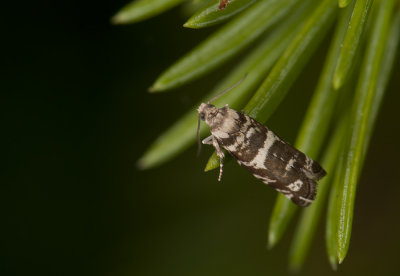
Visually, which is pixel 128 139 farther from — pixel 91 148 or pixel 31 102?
pixel 31 102

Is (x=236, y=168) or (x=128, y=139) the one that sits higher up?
(x=128, y=139)

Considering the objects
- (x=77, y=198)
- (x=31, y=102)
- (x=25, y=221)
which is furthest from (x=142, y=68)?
(x=25, y=221)

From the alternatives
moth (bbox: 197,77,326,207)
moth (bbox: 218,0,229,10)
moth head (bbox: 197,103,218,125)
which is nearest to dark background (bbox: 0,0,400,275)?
moth (bbox: 197,77,326,207)

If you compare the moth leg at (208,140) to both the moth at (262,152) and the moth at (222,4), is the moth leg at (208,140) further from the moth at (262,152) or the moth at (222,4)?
the moth at (222,4)

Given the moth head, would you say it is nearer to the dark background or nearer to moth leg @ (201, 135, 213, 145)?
moth leg @ (201, 135, 213, 145)

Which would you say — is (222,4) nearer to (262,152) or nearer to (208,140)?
(262,152)

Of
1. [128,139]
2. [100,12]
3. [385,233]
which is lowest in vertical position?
[385,233]
